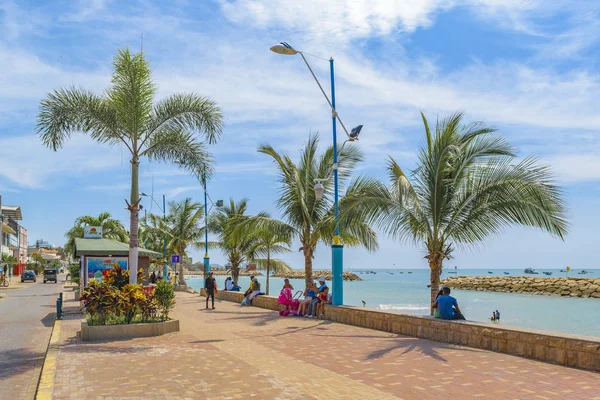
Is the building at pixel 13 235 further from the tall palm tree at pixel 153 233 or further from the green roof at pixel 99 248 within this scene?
the green roof at pixel 99 248

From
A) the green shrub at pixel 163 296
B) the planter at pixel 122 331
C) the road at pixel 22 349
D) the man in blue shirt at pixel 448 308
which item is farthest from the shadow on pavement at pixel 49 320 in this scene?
the man in blue shirt at pixel 448 308

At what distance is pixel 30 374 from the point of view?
9.19 m

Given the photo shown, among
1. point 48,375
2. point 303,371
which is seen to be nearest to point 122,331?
point 48,375

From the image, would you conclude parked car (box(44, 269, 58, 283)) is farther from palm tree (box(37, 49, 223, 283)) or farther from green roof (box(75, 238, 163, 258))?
palm tree (box(37, 49, 223, 283))

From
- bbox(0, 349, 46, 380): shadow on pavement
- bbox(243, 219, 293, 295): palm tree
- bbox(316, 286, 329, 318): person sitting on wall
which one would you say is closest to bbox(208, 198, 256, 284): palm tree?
bbox(243, 219, 293, 295): palm tree

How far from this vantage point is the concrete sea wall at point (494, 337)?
816cm

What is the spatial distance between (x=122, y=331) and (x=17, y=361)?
2.27m

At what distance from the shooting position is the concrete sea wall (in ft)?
26.8

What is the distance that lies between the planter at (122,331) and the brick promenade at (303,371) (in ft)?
1.17

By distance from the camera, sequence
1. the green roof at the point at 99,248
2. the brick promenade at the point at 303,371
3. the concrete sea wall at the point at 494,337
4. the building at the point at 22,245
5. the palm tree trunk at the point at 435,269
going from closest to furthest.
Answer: the brick promenade at the point at 303,371 → the concrete sea wall at the point at 494,337 → the palm tree trunk at the point at 435,269 → the green roof at the point at 99,248 → the building at the point at 22,245

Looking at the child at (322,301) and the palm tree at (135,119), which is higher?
the palm tree at (135,119)

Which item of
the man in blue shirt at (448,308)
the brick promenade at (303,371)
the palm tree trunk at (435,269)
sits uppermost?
the palm tree trunk at (435,269)

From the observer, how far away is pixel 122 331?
479 inches

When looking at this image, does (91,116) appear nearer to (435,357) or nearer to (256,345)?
(256,345)
